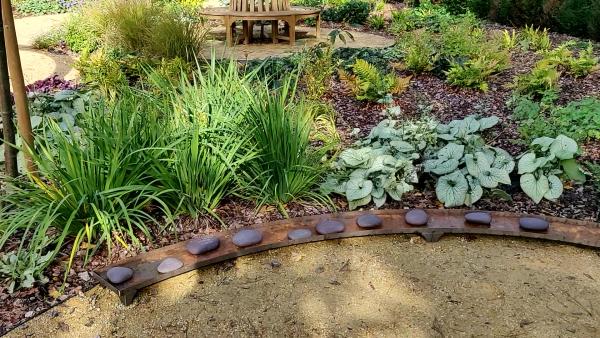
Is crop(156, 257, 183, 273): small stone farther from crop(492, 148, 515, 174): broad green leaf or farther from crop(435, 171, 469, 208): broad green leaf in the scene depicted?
crop(492, 148, 515, 174): broad green leaf

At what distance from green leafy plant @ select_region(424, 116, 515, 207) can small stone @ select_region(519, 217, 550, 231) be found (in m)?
0.30

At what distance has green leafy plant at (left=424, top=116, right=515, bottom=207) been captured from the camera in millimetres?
3195

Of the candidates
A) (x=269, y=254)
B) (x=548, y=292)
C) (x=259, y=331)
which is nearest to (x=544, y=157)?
(x=548, y=292)

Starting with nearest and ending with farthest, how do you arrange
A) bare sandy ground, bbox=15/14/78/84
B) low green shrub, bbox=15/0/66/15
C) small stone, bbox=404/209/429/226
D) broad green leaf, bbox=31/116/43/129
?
1. small stone, bbox=404/209/429/226
2. broad green leaf, bbox=31/116/43/129
3. bare sandy ground, bbox=15/14/78/84
4. low green shrub, bbox=15/0/66/15

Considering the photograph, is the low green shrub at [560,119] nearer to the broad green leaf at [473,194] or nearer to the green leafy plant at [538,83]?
the green leafy plant at [538,83]

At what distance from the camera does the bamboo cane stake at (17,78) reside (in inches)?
102

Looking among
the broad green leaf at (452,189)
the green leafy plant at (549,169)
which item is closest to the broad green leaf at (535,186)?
the green leafy plant at (549,169)

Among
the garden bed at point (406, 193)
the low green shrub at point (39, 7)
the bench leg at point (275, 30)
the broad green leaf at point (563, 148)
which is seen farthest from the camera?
the low green shrub at point (39, 7)

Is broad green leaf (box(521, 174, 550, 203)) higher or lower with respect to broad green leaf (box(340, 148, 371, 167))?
lower

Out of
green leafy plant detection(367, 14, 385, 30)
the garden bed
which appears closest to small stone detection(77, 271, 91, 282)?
the garden bed

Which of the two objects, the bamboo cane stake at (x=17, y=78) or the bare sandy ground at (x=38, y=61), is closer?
the bamboo cane stake at (x=17, y=78)

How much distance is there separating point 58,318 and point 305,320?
0.99 metres

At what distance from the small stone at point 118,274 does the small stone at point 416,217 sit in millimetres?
1389

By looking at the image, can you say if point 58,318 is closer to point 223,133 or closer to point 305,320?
point 305,320
